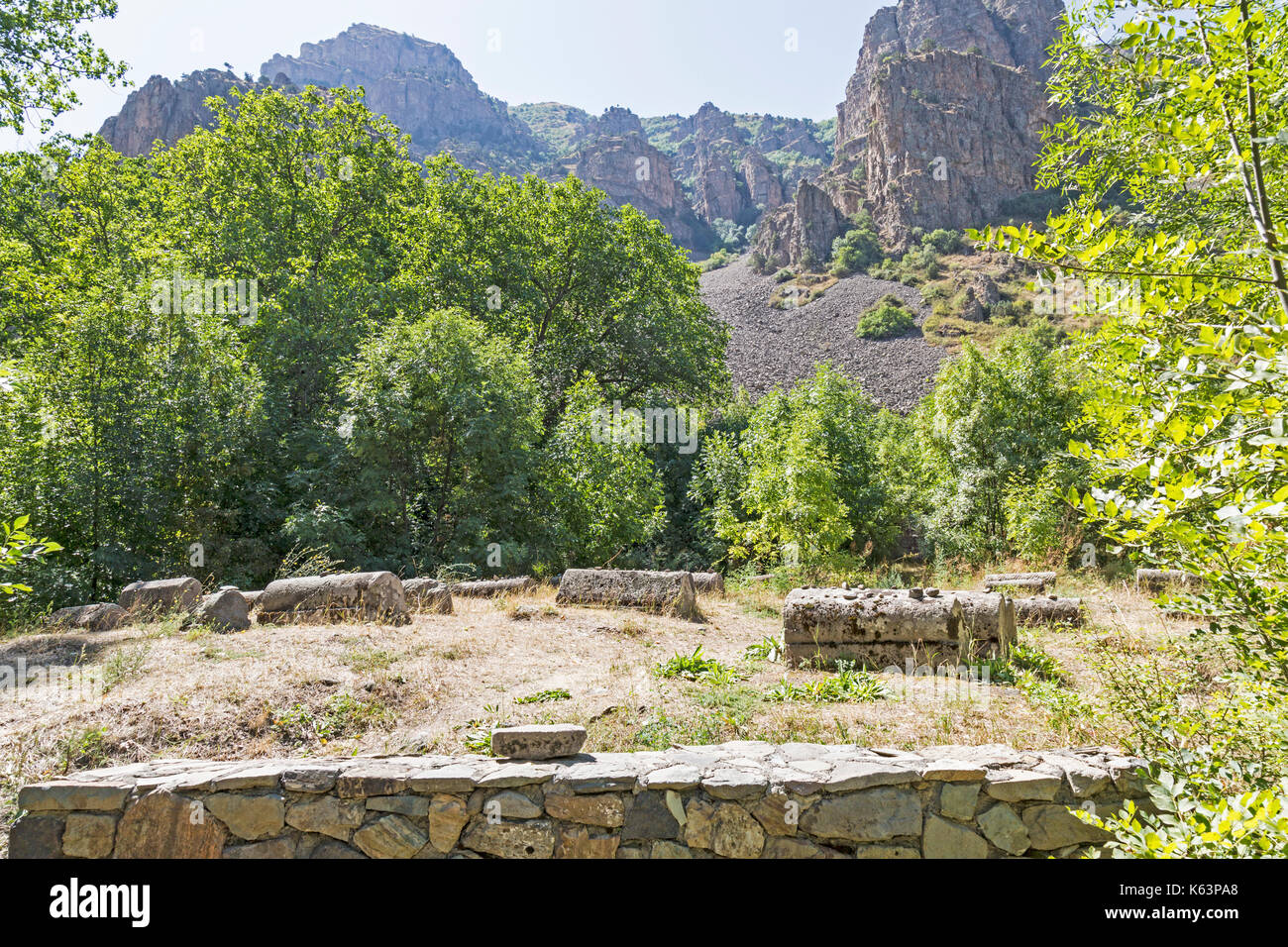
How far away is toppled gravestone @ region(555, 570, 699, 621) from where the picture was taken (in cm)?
1019

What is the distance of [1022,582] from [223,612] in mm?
11362

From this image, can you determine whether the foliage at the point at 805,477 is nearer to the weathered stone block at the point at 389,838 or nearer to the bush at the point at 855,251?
the weathered stone block at the point at 389,838

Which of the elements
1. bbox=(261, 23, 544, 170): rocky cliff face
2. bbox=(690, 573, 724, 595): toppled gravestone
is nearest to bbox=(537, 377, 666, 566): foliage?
bbox=(690, 573, 724, 595): toppled gravestone

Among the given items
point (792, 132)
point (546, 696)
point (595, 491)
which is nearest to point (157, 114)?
point (595, 491)

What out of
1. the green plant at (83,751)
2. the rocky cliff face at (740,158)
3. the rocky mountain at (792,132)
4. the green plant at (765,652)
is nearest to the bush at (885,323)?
the rocky mountain at (792,132)

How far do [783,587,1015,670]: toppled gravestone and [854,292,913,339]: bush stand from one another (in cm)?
6013

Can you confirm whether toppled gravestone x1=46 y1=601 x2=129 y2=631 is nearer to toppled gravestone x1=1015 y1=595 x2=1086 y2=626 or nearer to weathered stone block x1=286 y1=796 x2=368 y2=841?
weathered stone block x1=286 y1=796 x2=368 y2=841

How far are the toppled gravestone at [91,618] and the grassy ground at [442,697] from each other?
14.2 inches

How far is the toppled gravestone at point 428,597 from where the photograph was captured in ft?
32.0

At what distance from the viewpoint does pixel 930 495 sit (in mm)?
19203

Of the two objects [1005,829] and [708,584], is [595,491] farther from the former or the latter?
[1005,829]

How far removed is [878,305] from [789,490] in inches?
2338

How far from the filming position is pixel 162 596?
28.6ft
